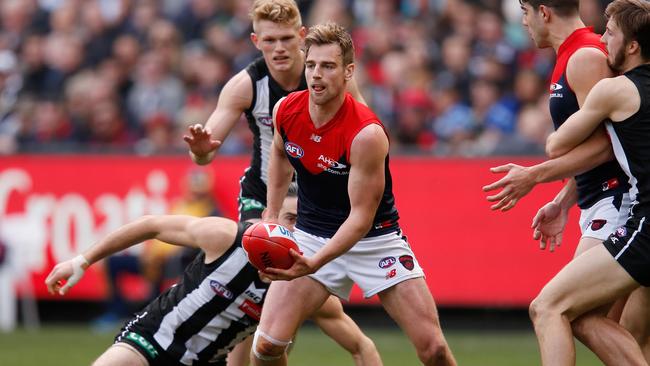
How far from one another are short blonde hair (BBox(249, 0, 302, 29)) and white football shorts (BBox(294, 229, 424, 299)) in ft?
5.60

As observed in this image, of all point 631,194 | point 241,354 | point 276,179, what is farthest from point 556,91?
point 241,354

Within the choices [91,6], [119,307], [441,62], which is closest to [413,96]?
[441,62]

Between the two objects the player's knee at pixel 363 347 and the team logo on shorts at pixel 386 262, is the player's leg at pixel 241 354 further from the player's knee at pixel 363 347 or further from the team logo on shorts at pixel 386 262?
the team logo on shorts at pixel 386 262

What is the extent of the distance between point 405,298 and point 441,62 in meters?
8.26

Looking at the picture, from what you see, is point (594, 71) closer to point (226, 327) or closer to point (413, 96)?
point (226, 327)

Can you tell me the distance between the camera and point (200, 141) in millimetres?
8195

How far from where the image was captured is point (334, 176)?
303 inches

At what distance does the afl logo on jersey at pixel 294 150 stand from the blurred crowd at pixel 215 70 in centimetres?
644

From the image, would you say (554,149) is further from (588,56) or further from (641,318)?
(641,318)

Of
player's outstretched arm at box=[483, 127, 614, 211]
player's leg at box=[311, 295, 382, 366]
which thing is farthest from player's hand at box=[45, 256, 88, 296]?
player's outstretched arm at box=[483, 127, 614, 211]

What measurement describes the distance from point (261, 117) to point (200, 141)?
0.85 meters

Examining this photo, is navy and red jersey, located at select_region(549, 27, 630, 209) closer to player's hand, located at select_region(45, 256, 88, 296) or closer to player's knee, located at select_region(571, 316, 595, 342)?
player's knee, located at select_region(571, 316, 595, 342)

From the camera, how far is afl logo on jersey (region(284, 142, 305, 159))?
25.2ft

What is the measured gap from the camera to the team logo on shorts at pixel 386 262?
7848 mm
